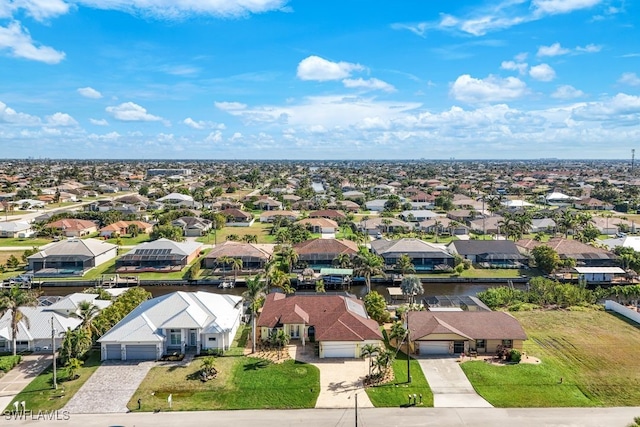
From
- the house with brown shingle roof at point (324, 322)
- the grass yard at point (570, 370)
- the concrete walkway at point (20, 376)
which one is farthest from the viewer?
the house with brown shingle roof at point (324, 322)

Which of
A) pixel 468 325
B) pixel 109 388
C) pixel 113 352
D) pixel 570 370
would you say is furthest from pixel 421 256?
pixel 109 388

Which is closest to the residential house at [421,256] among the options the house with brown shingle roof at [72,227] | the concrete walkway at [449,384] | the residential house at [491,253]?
the residential house at [491,253]

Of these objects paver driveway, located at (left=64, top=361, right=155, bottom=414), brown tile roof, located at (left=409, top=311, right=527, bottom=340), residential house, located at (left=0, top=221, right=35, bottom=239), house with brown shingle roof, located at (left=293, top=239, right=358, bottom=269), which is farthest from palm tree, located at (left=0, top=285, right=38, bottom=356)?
residential house, located at (left=0, top=221, right=35, bottom=239)

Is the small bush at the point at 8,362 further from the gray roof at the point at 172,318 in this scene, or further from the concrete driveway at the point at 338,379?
the concrete driveway at the point at 338,379

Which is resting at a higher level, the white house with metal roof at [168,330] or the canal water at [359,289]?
the white house with metal roof at [168,330]

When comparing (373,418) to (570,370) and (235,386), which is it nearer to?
(235,386)

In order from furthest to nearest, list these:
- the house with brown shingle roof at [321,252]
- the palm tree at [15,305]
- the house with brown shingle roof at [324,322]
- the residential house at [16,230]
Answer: the residential house at [16,230]
the house with brown shingle roof at [321,252]
the house with brown shingle roof at [324,322]
the palm tree at [15,305]

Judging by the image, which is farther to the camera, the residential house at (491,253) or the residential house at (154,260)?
the residential house at (491,253)
